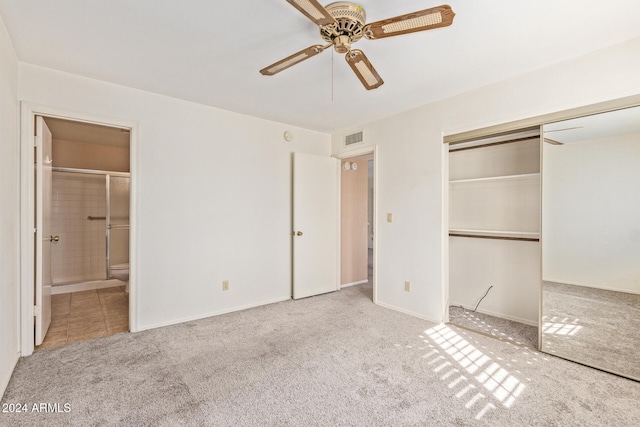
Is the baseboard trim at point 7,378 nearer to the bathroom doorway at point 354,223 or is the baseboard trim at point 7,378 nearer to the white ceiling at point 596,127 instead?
the bathroom doorway at point 354,223

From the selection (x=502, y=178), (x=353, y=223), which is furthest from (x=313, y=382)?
(x=353, y=223)

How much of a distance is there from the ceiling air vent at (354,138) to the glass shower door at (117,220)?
3.81m

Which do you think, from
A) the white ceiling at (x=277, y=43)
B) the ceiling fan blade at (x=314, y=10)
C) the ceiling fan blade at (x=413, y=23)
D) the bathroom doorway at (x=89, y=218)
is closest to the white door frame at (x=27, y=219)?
the white ceiling at (x=277, y=43)

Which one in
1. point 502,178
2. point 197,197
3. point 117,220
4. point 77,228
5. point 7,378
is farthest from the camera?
point 117,220

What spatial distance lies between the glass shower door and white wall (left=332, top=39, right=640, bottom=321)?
13.7 feet

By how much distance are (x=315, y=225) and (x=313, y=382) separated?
7.75ft

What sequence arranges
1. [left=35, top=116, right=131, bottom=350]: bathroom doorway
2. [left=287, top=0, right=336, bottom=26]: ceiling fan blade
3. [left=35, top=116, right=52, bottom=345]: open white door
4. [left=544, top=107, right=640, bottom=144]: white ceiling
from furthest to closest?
[left=35, top=116, right=131, bottom=350]: bathroom doorway
[left=35, top=116, right=52, bottom=345]: open white door
[left=544, top=107, right=640, bottom=144]: white ceiling
[left=287, top=0, right=336, bottom=26]: ceiling fan blade

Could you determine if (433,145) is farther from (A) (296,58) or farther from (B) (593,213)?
(A) (296,58)

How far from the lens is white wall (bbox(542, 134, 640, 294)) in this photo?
2135 mm

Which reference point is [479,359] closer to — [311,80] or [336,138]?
[311,80]

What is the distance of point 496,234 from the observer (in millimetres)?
Result: 3277

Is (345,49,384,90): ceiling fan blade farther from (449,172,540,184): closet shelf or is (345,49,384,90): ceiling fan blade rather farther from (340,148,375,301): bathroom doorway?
(340,148,375,301): bathroom doorway

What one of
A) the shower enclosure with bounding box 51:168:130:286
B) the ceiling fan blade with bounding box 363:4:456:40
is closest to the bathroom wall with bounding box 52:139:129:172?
the shower enclosure with bounding box 51:168:130:286

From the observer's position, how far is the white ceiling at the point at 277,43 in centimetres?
175
